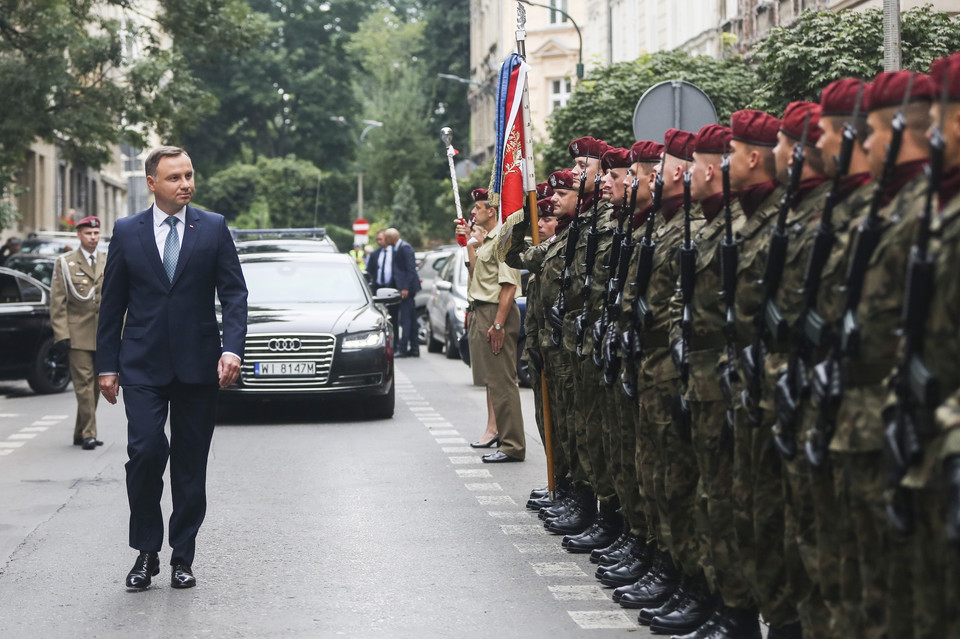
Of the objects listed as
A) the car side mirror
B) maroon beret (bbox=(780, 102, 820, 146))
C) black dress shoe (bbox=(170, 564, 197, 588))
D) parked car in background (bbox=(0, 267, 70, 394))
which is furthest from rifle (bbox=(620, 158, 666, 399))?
parked car in background (bbox=(0, 267, 70, 394))

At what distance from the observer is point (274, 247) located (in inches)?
684

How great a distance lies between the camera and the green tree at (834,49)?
750 inches

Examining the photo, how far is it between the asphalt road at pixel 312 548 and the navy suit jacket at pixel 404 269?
10132 millimetres

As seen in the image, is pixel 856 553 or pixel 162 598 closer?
pixel 856 553

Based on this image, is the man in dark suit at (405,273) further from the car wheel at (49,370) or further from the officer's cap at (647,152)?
the officer's cap at (647,152)

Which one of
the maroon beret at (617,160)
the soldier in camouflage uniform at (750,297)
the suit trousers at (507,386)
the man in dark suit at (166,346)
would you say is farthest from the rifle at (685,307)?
the suit trousers at (507,386)

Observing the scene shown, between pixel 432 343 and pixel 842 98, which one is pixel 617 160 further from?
pixel 432 343

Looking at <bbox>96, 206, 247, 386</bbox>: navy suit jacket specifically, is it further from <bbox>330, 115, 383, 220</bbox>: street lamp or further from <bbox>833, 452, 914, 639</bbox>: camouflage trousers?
<bbox>330, 115, 383, 220</bbox>: street lamp

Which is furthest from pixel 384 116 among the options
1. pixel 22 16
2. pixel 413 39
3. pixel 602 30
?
pixel 22 16

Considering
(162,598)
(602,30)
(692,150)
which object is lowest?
(162,598)

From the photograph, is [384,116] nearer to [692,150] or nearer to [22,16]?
[22,16]

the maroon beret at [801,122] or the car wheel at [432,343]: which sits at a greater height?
the maroon beret at [801,122]

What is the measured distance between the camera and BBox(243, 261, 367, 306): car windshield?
1584cm

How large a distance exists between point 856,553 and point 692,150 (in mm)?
2638
